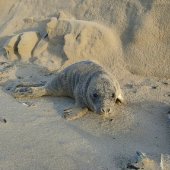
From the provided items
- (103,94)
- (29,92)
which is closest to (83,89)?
(103,94)

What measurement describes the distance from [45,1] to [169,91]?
10.1 ft

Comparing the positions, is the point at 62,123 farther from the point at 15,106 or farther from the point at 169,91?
the point at 169,91

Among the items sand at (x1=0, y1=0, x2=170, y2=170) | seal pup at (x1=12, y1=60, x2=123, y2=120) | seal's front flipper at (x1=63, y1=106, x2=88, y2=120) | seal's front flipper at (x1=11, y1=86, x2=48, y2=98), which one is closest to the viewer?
sand at (x1=0, y1=0, x2=170, y2=170)

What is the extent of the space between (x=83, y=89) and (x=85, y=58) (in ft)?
4.36

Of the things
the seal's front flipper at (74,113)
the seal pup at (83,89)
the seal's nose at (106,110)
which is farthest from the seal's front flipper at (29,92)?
the seal's nose at (106,110)

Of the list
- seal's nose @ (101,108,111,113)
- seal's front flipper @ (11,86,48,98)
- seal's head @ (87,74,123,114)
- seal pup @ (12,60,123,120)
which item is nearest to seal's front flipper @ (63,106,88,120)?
seal pup @ (12,60,123,120)

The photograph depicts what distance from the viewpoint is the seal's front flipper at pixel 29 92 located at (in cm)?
512

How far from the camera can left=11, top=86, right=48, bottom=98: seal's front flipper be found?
5.12 metres

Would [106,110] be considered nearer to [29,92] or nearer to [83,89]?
[83,89]

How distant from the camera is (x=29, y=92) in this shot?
5145 mm

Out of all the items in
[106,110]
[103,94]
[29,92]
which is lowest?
[29,92]

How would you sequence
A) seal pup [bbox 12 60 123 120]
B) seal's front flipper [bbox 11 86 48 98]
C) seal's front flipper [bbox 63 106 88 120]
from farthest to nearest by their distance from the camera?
seal's front flipper [bbox 11 86 48 98] < seal pup [bbox 12 60 123 120] < seal's front flipper [bbox 63 106 88 120]

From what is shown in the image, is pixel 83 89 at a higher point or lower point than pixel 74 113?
higher

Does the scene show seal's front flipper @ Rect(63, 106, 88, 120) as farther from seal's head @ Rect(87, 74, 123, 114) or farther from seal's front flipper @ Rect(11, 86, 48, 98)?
seal's front flipper @ Rect(11, 86, 48, 98)
